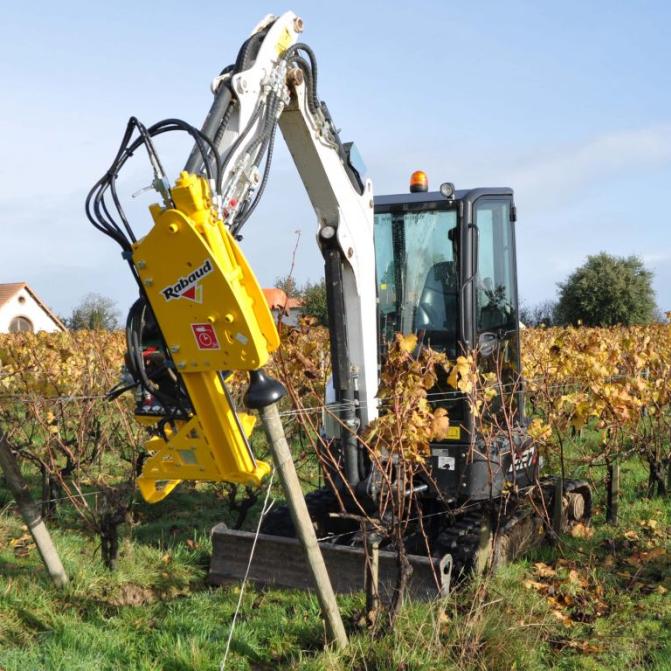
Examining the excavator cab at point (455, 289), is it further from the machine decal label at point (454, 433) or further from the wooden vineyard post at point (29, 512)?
the wooden vineyard post at point (29, 512)

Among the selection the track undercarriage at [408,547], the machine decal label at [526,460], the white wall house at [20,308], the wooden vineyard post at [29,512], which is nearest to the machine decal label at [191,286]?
the track undercarriage at [408,547]

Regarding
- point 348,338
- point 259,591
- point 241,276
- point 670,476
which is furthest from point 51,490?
point 670,476

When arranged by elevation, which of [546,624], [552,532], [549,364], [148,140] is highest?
[148,140]

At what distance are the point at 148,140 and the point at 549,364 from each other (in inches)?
170

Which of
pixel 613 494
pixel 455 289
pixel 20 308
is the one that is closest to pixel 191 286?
pixel 455 289

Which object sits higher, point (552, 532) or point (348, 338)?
point (348, 338)

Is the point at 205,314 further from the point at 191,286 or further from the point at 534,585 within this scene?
the point at 534,585

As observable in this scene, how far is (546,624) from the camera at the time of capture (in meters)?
4.56

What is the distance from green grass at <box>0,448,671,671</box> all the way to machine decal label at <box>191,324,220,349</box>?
1.67 m

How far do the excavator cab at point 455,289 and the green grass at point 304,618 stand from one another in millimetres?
794

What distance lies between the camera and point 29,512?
15.9 feet

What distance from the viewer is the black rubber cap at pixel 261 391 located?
347cm

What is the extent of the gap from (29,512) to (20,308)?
4344 cm

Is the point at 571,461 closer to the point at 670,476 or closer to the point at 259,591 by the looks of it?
the point at 670,476
